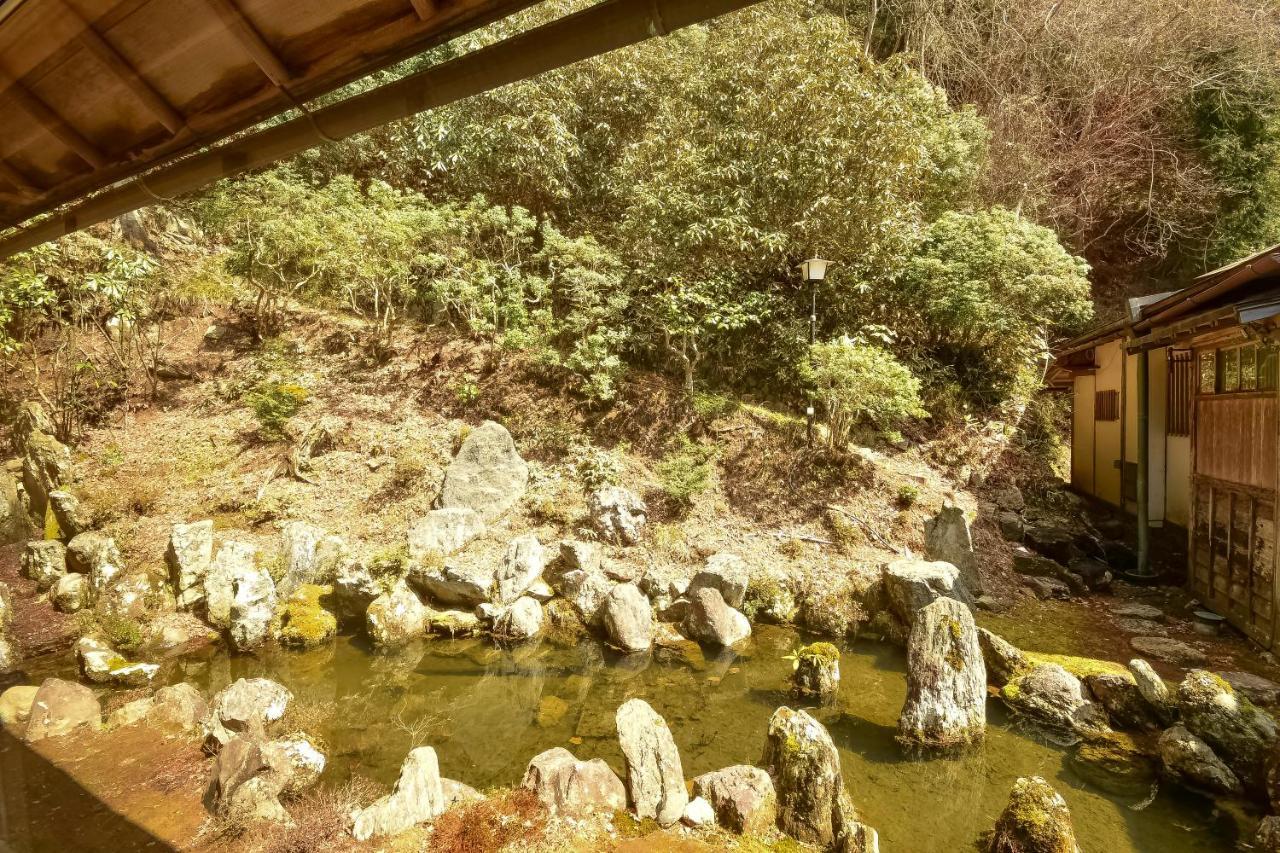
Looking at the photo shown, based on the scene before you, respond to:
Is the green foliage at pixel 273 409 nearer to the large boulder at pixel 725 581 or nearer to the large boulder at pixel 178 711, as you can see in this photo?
the large boulder at pixel 178 711

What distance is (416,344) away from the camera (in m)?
15.9

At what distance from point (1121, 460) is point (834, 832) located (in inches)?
474

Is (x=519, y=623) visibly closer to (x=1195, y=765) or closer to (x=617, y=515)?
(x=617, y=515)

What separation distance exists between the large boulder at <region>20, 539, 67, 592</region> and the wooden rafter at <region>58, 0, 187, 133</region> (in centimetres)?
1009

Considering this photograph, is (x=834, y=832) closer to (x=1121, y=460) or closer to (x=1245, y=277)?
(x=1245, y=277)

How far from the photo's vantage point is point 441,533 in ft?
32.6

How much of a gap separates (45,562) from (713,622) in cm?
1080

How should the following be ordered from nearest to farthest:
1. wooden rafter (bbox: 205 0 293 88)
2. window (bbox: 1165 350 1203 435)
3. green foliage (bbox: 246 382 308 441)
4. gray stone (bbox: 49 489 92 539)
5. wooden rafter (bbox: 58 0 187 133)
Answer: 1. wooden rafter (bbox: 205 0 293 88)
2. wooden rafter (bbox: 58 0 187 133)
3. gray stone (bbox: 49 489 92 539)
4. window (bbox: 1165 350 1203 435)
5. green foliage (bbox: 246 382 308 441)

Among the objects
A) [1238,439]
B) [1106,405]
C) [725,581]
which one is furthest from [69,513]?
[1106,405]

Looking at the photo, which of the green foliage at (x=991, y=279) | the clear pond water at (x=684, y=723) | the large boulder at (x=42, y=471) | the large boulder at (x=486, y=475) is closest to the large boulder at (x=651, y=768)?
the clear pond water at (x=684, y=723)

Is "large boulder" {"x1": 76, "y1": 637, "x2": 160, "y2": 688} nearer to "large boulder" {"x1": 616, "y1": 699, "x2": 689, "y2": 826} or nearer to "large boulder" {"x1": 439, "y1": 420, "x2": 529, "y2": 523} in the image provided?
A: "large boulder" {"x1": 439, "y1": 420, "x2": 529, "y2": 523}

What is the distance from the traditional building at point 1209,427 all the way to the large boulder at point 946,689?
4625 millimetres

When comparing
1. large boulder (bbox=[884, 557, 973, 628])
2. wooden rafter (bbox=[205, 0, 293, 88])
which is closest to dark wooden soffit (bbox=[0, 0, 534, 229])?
wooden rafter (bbox=[205, 0, 293, 88])

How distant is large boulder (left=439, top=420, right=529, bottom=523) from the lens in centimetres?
1098
